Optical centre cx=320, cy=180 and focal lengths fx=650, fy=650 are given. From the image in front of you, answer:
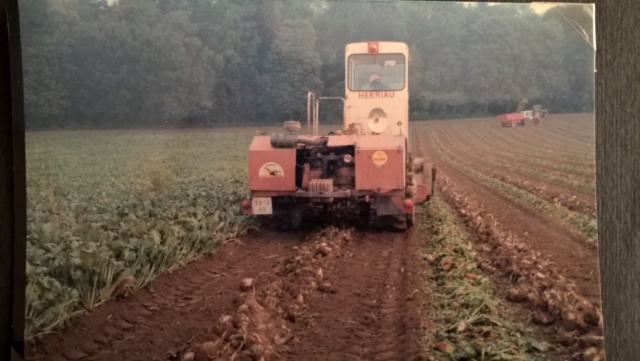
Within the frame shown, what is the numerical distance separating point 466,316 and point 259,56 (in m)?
1.14

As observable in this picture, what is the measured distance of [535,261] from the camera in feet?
7.43

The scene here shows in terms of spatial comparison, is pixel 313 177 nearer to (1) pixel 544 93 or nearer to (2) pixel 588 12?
(1) pixel 544 93

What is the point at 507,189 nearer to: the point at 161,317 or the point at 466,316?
the point at 466,316

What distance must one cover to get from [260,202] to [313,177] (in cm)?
23

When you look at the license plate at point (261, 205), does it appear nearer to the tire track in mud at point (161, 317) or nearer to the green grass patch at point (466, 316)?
the tire track in mud at point (161, 317)

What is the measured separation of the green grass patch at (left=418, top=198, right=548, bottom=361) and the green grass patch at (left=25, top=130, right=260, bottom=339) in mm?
791

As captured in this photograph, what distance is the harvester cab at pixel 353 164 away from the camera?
2.37 metres

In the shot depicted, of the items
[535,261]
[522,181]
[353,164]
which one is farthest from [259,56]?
[535,261]

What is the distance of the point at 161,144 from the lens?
2.28 metres

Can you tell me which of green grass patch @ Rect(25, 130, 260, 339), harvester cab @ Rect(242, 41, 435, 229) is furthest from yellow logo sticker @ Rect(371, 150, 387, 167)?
green grass patch @ Rect(25, 130, 260, 339)

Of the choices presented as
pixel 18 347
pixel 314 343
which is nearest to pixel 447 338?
pixel 314 343

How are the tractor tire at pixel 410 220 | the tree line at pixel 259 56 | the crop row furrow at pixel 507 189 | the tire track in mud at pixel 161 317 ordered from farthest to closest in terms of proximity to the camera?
the tractor tire at pixel 410 220 < the crop row furrow at pixel 507 189 < the tree line at pixel 259 56 < the tire track in mud at pixel 161 317

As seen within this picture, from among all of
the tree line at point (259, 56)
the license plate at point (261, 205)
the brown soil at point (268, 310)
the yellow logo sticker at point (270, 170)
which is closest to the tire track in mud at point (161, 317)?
the brown soil at point (268, 310)

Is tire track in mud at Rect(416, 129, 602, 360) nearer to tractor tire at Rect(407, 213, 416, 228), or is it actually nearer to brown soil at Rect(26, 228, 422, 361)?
tractor tire at Rect(407, 213, 416, 228)
